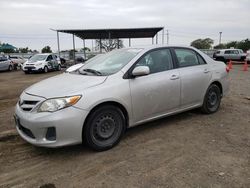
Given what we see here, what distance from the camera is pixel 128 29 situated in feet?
82.2

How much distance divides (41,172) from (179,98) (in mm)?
2784

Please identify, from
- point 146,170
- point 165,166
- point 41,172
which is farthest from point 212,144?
point 41,172

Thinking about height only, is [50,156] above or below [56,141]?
below

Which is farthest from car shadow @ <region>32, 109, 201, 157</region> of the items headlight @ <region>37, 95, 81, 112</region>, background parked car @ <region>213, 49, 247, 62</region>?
background parked car @ <region>213, 49, 247, 62</region>

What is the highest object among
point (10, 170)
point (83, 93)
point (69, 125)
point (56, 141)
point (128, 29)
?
point (128, 29)

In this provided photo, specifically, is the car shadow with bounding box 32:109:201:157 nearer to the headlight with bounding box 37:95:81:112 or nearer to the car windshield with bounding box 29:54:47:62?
the headlight with bounding box 37:95:81:112

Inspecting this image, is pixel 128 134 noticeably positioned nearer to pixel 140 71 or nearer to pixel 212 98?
pixel 140 71

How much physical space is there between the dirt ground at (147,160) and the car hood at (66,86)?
0.93 metres

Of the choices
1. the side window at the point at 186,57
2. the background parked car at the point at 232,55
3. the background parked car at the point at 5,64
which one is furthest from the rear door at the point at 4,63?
the background parked car at the point at 232,55

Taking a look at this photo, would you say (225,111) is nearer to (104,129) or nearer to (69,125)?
(104,129)

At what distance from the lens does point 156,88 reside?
4.48m

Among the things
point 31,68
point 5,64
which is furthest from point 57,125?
point 5,64

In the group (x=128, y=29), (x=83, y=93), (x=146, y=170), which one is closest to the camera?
(x=146, y=170)

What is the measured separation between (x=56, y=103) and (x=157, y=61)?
6.77ft
